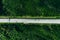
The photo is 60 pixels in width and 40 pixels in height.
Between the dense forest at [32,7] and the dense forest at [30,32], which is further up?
the dense forest at [32,7]

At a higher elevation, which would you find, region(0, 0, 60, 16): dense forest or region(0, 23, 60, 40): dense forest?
region(0, 0, 60, 16): dense forest

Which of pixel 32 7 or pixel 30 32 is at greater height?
pixel 32 7

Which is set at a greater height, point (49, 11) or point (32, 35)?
point (49, 11)

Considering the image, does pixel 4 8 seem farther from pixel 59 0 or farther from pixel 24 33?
pixel 59 0

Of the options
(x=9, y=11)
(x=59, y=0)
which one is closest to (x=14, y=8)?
(x=9, y=11)
